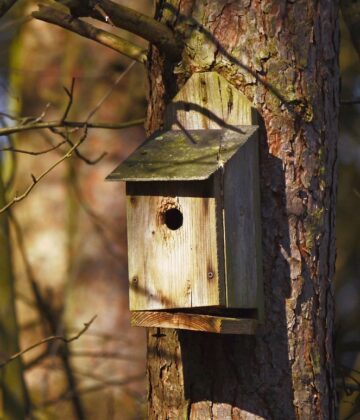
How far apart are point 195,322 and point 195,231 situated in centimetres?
28

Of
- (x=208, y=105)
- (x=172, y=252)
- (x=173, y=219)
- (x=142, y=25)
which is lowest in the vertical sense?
(x=172, y=252)

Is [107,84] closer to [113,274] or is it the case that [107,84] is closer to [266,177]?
[113,274]

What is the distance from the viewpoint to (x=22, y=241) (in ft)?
19.7

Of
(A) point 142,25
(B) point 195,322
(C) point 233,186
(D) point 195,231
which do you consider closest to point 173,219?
(D) point 195,231

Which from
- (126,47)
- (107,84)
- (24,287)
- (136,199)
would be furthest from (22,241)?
(136,199)

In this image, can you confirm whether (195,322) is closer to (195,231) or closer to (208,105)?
(195,231)

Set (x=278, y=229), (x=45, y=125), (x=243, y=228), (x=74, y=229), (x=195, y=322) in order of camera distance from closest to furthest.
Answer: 1. (x=195, y=322)
2. (x=243, y=228)
3. (x=278, y=229)
4. (x=45, y=125)
5. (x=74, y=229)

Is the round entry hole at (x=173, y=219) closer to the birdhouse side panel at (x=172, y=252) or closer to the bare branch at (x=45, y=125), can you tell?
the birdhouse side panel at (x=172, y=252)

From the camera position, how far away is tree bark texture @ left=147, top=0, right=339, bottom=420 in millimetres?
3016

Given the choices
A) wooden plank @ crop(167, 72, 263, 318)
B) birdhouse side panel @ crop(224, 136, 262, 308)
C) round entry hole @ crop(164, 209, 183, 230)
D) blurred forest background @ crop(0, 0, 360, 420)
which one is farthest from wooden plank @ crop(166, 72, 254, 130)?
blurred forest background @ crop(0, 0, 360, 420)

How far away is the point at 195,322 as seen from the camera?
2.80 meters

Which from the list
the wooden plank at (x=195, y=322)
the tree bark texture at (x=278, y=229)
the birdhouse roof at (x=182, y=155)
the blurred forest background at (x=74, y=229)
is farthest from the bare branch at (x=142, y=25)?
the blurred forest background at (x=74, y=229)

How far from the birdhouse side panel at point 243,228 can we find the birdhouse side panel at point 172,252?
0.24 feet

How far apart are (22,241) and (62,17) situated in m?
3.08
